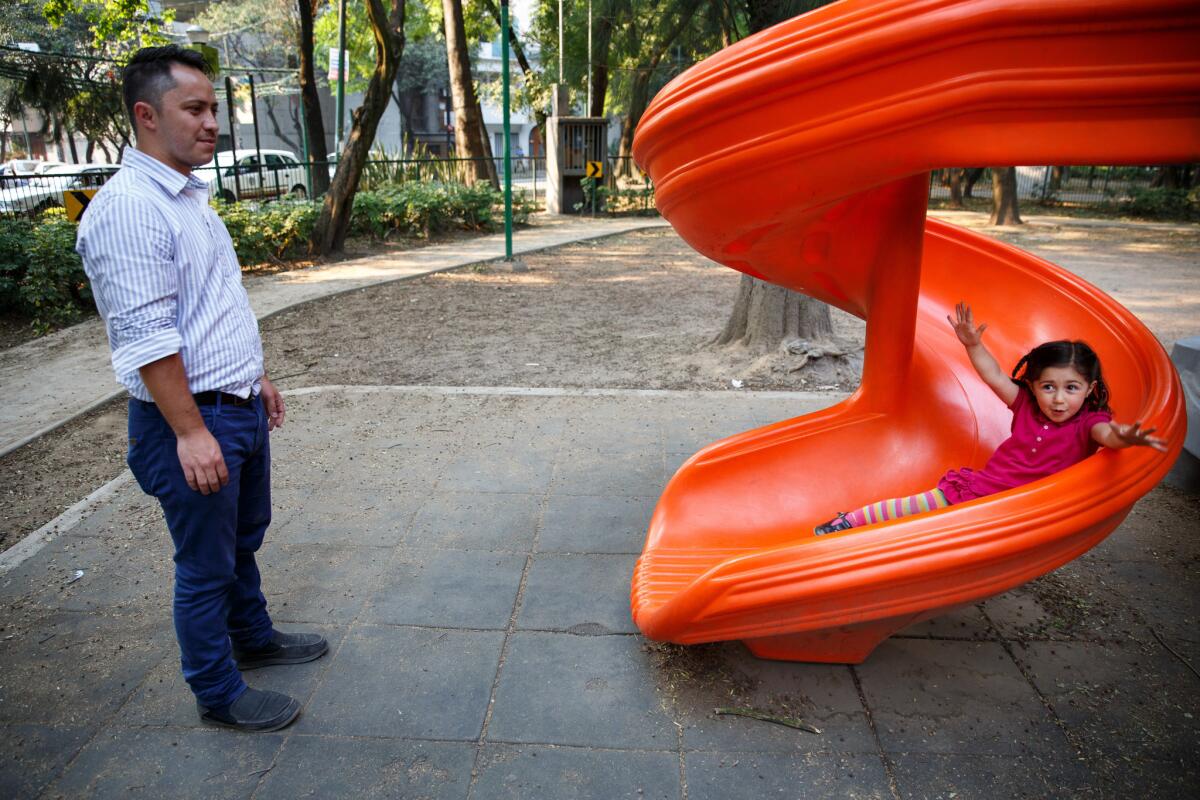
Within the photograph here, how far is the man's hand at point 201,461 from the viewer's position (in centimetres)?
206

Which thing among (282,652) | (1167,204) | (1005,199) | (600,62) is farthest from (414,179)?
(1167,204)

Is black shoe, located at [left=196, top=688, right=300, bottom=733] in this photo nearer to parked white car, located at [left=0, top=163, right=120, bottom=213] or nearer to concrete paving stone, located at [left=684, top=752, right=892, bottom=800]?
concrete paving stone, located at [left=684, top=752, right=892, bottom=800]

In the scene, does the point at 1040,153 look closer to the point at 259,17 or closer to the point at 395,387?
the point at 395,387

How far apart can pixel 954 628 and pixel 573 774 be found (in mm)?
1508

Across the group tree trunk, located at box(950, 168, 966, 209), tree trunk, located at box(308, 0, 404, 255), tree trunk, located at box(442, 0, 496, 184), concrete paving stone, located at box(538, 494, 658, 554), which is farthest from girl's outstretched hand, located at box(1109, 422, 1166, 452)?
tree trunk, located at box(950, 168, 966, 209)

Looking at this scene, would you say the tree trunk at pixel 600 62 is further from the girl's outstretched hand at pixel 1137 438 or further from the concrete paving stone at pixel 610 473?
the girl's outstretched hand at pixel 1137 438

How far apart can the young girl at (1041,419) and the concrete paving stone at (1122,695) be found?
0.63m

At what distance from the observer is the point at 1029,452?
252 cm

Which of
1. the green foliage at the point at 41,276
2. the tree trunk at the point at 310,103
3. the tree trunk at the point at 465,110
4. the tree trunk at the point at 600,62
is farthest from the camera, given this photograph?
the tree trunk at the point at 600,62

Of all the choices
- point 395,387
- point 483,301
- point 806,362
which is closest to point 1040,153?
point 806,362

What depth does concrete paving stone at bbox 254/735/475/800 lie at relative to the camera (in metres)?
2.15

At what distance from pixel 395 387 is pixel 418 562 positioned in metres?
2.60

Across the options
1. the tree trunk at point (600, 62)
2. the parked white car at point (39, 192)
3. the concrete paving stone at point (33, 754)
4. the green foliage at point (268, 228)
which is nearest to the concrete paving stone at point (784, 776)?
the concrete paving stone at point (33, 754)

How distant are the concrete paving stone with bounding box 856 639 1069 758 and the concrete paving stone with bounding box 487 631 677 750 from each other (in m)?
0.70
